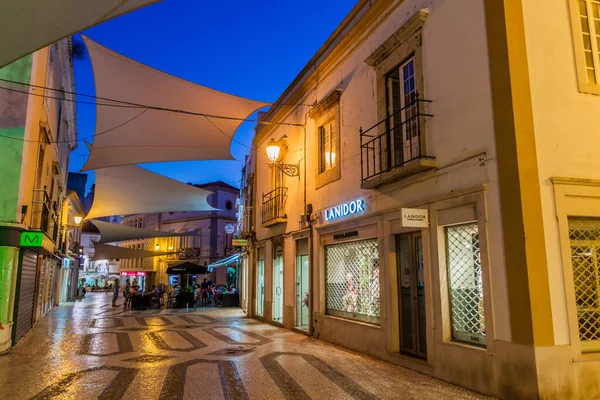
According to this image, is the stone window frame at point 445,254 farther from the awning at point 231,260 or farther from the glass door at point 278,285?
the awning at point 231,260

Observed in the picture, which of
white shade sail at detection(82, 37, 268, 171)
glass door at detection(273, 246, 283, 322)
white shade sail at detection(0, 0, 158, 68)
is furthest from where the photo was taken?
glass door at detection(273, 246, 283, 322)

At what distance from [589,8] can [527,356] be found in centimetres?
521

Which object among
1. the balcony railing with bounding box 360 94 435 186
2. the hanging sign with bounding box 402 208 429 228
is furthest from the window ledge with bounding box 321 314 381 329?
the balcony railing with bounding box 360 94 435 186

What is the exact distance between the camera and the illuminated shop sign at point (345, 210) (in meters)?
9.38

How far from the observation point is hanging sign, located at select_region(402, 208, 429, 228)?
7.01 meters

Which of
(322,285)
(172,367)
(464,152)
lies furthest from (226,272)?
(464,152)

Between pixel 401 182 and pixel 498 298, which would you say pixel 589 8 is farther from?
pixel 498 298

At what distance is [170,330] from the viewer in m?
13.0

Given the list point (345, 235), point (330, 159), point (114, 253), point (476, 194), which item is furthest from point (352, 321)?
point (114, 253)

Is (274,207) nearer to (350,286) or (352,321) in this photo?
(350,286)

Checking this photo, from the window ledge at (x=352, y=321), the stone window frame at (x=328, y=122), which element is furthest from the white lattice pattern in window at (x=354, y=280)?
the stone window frame at (x=328, y=122)

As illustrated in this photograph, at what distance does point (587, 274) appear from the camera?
601cm

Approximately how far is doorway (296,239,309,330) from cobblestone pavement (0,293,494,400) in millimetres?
859

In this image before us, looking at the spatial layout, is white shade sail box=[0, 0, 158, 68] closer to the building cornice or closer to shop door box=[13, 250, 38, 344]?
the building cornice
